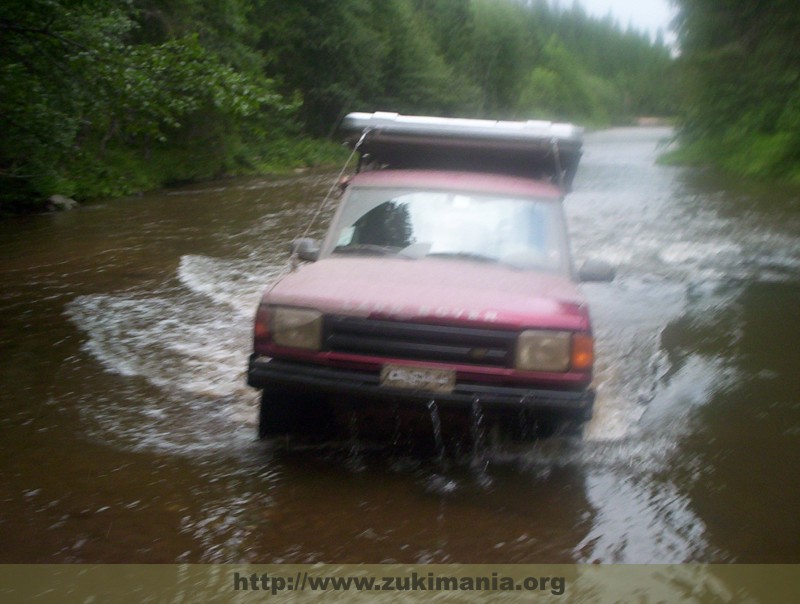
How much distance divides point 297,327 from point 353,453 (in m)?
1.02

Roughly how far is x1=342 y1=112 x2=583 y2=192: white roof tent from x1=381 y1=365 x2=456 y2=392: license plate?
2.19m

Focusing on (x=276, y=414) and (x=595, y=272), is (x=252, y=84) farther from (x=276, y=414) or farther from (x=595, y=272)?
(x=276, y=414)

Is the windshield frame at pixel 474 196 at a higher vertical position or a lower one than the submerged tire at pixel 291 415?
higher

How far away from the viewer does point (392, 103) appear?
53688 millimetres

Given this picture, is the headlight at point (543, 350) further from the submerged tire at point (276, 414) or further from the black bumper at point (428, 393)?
the submerged tire at point (276, 414)

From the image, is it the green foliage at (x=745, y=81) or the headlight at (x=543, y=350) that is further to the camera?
the green foliage at (x=745, y=81)

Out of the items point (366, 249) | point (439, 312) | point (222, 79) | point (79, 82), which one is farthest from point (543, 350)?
point (222, 79)

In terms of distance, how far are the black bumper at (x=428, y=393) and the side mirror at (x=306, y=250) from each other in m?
1.31

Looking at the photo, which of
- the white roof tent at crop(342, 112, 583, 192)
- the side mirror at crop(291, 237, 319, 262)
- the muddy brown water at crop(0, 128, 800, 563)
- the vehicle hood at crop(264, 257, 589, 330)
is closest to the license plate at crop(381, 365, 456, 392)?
the vehicle hood at crop(264, 257, 589, 330)

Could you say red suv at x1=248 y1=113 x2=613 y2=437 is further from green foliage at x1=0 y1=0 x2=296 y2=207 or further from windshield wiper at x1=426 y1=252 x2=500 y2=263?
green foliage at x1=0 y1=0 x2=296 y2=207

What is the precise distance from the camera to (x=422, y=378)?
4910mm

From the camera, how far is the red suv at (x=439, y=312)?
488 centimetres

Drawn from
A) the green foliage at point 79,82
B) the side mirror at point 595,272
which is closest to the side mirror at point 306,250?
the side mirror at point 595,272

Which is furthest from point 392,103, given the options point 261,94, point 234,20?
point 261,94
